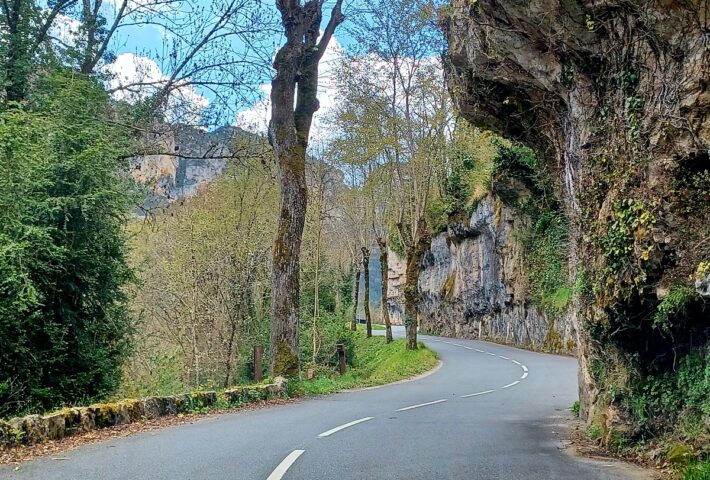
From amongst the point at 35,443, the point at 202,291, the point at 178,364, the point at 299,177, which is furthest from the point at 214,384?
the point at 35,443

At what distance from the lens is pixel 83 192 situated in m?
12.8

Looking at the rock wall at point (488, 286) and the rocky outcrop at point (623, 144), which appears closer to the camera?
the rocky outcrop at point (623, 144)

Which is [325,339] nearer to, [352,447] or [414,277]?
[414,277]

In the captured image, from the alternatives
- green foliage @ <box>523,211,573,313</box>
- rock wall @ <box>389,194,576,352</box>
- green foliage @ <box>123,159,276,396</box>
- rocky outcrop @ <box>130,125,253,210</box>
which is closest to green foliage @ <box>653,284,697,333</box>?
rocky outcrop @ <box>130,125,253,210</box>

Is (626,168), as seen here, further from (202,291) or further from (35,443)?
(202,291)

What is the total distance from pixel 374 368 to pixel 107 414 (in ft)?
70.9

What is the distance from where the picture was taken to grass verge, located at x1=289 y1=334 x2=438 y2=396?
57.0ft

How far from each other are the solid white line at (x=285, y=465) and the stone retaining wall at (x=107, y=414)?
352 cm

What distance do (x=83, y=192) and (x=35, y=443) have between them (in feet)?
19.9

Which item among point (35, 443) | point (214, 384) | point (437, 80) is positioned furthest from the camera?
point (437, 80)

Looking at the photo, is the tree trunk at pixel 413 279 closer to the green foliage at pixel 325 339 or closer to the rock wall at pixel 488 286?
the green foliage at pixel 325 339

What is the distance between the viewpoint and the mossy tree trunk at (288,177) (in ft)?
53.8

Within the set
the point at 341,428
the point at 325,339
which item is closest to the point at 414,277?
the point at 325,339

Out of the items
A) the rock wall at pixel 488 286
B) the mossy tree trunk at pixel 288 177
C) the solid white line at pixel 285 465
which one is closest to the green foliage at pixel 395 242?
the rock wall at pixel 488 286
